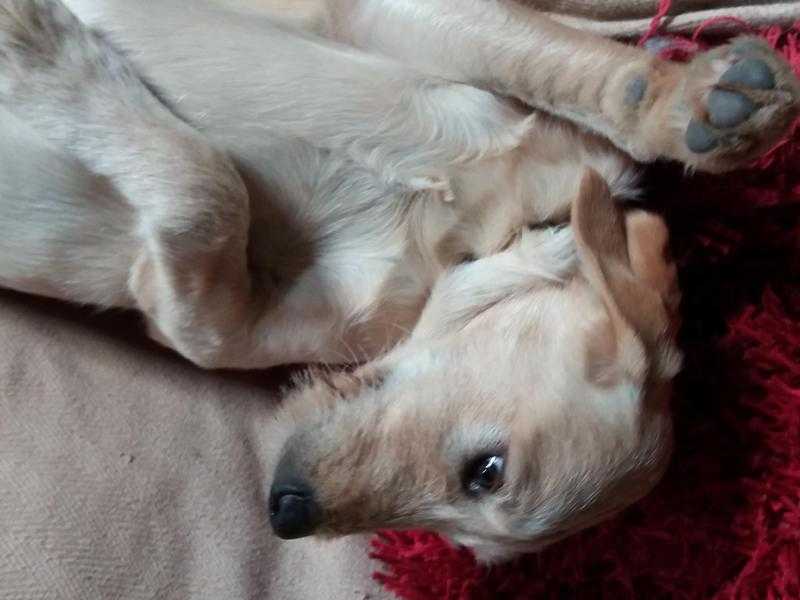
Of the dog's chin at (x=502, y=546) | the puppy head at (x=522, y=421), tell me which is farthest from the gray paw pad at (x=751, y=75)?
the dog's chin at (x=502, y=546)

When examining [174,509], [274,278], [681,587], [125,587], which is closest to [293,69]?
[274,278]

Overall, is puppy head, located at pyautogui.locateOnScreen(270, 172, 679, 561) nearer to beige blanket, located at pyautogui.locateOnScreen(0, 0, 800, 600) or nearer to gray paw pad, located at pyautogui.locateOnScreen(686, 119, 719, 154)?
gray paw pad, located at pyautogui.locateOnScreen(686, 119, 719, 154)

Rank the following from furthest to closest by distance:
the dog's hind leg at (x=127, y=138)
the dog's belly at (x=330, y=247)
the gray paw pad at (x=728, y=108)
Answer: the dog's belly at (x=330, y=247) < the dog's hind leg at (x=127, y=138) < the gray paw pad at (x=728, y=108)

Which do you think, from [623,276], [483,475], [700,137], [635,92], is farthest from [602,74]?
[483,475]

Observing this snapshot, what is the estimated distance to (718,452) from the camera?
157 cm

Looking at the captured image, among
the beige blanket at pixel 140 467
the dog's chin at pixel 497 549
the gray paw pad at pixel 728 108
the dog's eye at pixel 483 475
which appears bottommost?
the beige blanket at pixel 140 467

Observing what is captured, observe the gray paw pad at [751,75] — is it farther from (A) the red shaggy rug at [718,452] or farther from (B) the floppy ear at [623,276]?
(A) the red shaggy rug at [718,452]

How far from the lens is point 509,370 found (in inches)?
52.9

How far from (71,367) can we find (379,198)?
0.66m

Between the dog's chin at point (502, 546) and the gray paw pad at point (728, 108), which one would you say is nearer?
the gray paw pad at point (728, 108)

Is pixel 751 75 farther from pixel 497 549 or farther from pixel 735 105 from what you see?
pixel 497 549

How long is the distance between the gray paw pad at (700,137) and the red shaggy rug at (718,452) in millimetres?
317

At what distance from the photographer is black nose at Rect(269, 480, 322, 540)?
51.7 inches

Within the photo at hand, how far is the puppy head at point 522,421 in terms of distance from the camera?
131cm
